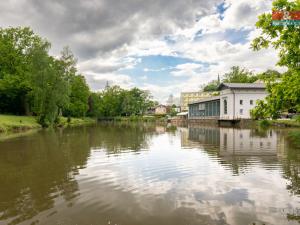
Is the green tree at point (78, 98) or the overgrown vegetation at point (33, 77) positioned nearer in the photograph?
the overgrown vegetation at point (33, 77)

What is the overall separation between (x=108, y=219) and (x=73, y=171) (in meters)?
5.38

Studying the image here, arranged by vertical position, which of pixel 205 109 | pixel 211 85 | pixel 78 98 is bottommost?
pixel 205 109

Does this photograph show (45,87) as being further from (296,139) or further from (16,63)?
(296,139)

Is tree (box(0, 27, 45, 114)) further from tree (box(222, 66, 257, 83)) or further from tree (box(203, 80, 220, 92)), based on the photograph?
tree (box(203, 80, 220, 92))

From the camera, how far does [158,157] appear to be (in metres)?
14.2

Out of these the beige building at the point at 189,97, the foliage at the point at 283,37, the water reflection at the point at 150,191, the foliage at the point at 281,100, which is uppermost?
the beige building at the point at 189,97

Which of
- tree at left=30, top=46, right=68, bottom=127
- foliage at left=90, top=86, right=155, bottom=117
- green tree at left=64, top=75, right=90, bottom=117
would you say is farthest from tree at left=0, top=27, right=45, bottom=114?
foliage at left=90, top=86, right=155, bottom=117

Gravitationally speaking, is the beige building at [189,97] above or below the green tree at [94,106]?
above

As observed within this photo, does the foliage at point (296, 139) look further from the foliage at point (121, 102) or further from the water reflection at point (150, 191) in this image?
the foliage at point (121, 102)

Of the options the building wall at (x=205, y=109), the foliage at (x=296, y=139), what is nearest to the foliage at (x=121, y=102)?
the building wall at (x=205, y=109)

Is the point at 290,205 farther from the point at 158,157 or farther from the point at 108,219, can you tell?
the point at 158,157

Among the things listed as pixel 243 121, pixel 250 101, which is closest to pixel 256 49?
pixel 243 121

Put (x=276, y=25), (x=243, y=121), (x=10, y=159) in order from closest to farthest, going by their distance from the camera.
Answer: (x=276, y=25) → (x=10, y=159) → (x=243, y=121)

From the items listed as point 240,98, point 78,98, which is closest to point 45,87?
point 78,98
